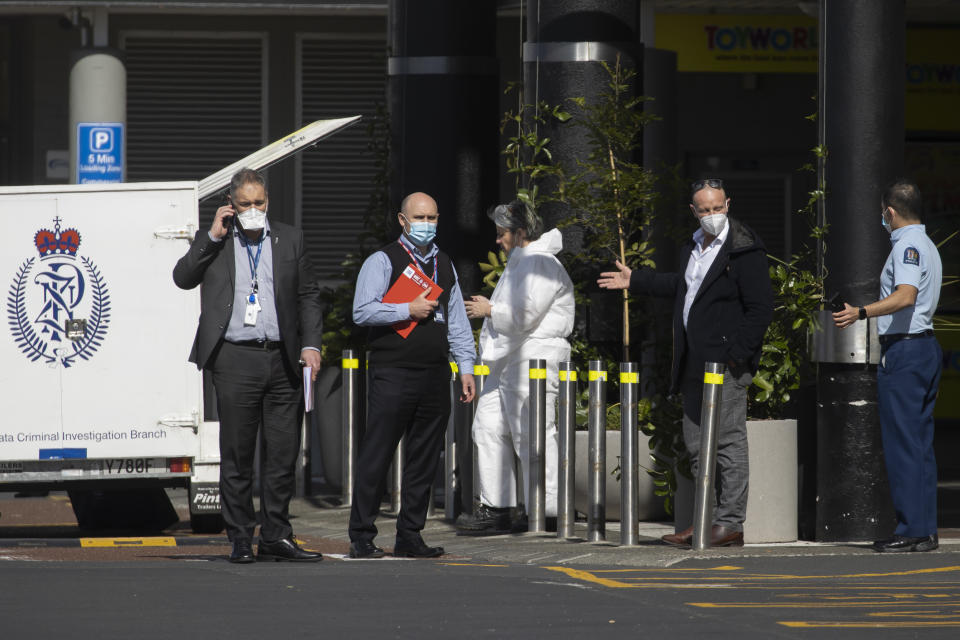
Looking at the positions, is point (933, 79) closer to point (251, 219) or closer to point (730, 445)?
point (730, 445)

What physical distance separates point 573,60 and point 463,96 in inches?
55.8

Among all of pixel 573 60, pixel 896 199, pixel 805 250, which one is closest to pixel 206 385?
pixel 573 60

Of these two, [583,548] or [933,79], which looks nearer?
[583,548]

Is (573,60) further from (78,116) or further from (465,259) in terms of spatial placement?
(78,116)

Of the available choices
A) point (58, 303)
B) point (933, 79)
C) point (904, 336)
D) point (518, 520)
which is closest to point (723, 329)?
point (904, 336)

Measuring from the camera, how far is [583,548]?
945cm

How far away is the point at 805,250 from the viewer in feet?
34.2

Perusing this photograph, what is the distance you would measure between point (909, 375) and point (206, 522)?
13.9 feet

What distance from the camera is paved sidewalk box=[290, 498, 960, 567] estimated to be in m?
8.98

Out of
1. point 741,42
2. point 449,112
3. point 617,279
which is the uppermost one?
point 741,42

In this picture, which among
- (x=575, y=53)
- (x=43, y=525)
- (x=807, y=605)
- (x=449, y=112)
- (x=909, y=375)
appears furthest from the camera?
(x=449, y=112)

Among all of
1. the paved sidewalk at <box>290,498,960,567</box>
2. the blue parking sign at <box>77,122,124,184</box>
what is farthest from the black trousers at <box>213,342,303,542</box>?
the blue parking sign at <box>77,122,124,184</box>

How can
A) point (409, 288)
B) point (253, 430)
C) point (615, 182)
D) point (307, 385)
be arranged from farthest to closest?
1. point (615, 182)
2. point (409, 288)
3. point (253, 430)
4. point (307, 385)

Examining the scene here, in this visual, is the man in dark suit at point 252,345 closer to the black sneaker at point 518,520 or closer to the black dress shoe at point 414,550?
the black dress shoe at point 414,550
